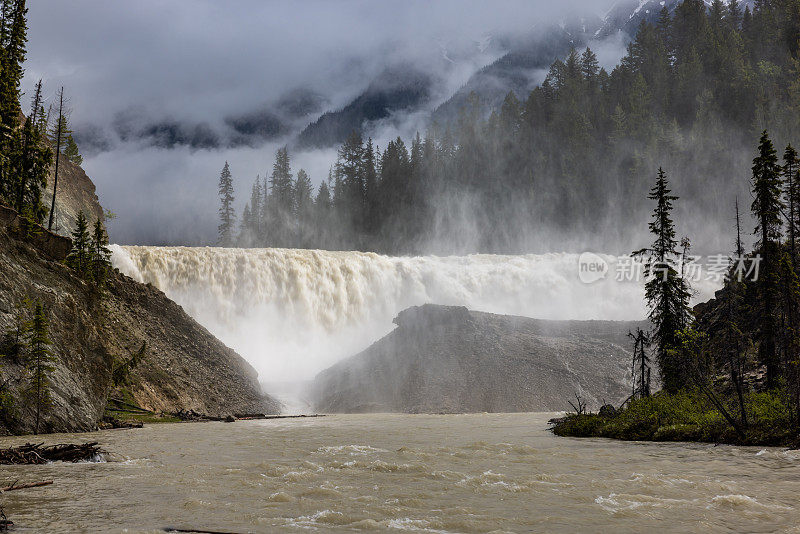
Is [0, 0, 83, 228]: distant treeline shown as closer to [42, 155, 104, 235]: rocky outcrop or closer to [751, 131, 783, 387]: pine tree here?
[42, 155, 104, 235]: rocky outcrop

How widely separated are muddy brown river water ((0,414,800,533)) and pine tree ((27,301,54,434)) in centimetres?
308

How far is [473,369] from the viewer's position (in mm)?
43531

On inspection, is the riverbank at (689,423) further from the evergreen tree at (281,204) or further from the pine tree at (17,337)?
the evergreen tree at (281,204)

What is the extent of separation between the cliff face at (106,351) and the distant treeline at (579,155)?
2845 inches

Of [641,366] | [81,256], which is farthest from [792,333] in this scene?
[81,256]

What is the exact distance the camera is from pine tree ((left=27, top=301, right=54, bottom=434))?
19.5 meters

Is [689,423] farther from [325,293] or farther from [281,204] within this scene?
[281,204]

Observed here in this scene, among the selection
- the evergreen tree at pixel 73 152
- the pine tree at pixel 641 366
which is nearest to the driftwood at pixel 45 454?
the pine tree at pixel 641 366

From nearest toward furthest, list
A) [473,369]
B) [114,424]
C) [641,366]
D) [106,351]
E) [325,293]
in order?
[114,424]
[106,351]
[641,366]
[473,369]
[325,293]

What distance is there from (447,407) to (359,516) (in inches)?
1314

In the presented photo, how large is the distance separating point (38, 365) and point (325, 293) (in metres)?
40.2

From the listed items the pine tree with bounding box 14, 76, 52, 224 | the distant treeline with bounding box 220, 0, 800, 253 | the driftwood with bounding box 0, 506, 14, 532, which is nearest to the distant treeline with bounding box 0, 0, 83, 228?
the pine tree with bounding box 14, 76, 52, 224

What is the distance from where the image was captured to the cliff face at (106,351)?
20.7 metres

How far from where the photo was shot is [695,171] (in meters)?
94.1
